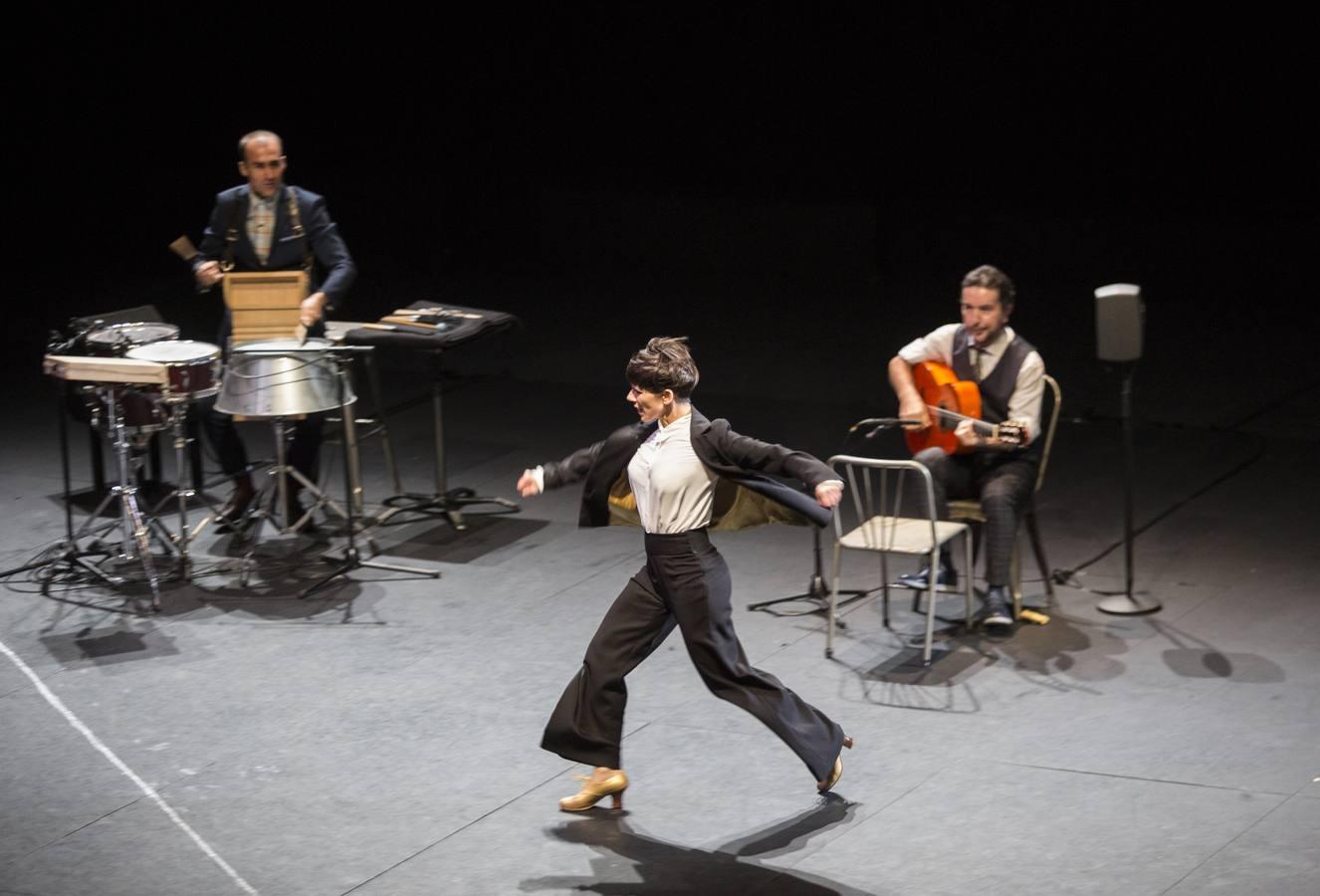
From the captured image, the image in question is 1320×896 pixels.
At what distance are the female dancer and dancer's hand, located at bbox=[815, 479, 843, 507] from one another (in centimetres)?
3

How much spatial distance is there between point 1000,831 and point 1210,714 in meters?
1.13

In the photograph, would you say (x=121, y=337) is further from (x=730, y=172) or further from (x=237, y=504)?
(x=730, y=172)

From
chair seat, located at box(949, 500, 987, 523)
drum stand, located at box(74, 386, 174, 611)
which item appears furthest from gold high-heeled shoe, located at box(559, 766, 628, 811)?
drum stand, located at box(74, 386, 174, 611)

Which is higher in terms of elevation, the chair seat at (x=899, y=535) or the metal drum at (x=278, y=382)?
the metal drum at (x=278, y=382)

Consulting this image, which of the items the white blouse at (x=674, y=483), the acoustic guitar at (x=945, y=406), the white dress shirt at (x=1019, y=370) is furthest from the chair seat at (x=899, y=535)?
the white blouse at (x=674, y=483)

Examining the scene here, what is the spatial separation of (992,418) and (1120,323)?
600mm

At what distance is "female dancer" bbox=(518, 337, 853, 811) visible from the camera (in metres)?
5.20

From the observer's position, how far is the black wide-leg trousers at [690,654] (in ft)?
17.1

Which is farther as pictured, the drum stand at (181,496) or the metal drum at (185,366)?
the drum stand at (181,496)

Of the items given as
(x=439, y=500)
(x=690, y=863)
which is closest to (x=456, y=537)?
(x=439, y=500)

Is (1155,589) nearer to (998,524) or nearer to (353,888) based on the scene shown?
(998,524)

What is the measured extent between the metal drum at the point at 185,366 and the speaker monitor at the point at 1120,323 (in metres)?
3.62

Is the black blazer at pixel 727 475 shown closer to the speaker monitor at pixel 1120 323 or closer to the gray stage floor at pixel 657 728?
the gray stage floor at pixel 657 728

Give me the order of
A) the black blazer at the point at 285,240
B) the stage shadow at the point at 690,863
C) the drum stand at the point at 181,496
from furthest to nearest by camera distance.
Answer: the black blazer at the point at 285,240 → the drum stand at the point at 181,496 → the stage shadow at the point at 690,863
